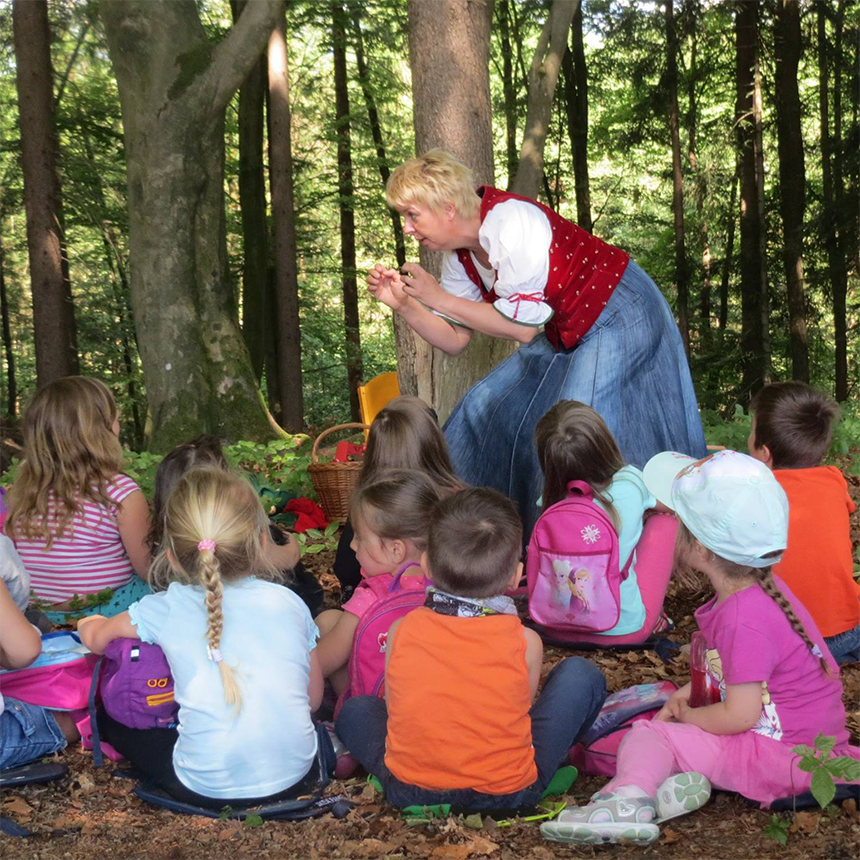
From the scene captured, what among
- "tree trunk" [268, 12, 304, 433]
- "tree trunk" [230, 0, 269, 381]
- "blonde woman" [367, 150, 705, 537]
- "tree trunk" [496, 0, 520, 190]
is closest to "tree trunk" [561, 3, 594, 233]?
"tree trunk" [496, 0, 520, 190]

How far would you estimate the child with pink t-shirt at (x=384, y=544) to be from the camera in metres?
→ 2.95

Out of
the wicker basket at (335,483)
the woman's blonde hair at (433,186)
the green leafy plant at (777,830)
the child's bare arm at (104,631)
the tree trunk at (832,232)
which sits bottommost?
the green leafy plant at (777,830)

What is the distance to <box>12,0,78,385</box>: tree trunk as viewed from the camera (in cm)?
832

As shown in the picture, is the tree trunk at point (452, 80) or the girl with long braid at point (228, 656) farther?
the tree trunk at point (452, 80)

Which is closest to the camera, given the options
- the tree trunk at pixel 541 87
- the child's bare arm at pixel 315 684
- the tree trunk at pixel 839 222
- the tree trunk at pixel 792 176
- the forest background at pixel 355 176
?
the child's bare arm at pixel 315 684

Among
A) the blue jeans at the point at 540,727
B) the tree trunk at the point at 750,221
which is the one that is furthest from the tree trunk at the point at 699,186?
the blue jeans at the point at 540,727

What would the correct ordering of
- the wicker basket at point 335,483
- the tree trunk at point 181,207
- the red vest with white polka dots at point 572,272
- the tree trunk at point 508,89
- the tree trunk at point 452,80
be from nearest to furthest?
the red vest with white polka dots at point 572,272 → the wicker basket at point 335,483 → the tree trunk at point 452,80 → the tree trunk at point 181,207 → the tree trunk at point 508,89

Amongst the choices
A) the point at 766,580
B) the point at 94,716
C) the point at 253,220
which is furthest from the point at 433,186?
the point at 253,220

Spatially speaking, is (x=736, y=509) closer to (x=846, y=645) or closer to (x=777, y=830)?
(x=777, y=830)

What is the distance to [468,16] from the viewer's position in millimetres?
5516

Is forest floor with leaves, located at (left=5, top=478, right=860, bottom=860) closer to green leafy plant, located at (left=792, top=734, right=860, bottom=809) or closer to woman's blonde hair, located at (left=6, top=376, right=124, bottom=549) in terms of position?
green leafy plant, located at (left=792, top=734, right=860, bottom=809)

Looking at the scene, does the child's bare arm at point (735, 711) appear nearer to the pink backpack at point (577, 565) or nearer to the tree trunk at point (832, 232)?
the pink backpack at point (577, 565)

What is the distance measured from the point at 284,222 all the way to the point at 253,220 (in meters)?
1.89

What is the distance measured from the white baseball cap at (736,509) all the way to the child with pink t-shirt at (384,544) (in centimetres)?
83
